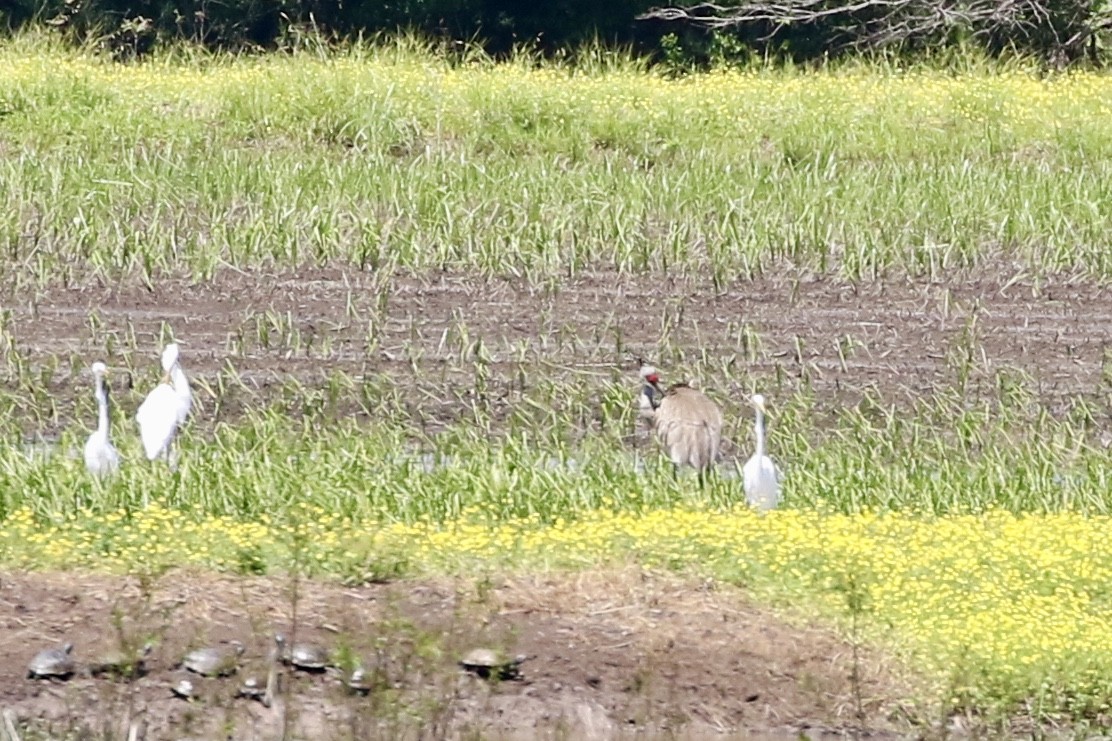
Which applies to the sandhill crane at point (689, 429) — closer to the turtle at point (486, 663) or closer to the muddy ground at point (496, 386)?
the muddy ground at point (496, 386)

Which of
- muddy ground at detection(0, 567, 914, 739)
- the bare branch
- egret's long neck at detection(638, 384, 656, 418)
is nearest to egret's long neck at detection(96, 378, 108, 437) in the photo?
muddy ground at detection(0, 567, 914, 739)

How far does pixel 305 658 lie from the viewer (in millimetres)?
7551

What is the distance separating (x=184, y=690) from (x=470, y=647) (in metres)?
1.03

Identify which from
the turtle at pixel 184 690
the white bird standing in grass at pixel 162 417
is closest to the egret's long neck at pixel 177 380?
the white bird standing in grass at pixel 162 417

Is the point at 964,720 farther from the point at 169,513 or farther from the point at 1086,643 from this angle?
the point at 169,513

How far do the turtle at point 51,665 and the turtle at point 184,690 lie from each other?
0.37 metres

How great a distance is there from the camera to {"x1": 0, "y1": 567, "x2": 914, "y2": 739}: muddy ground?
729cm

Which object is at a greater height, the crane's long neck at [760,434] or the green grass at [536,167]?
the green grass at [536,167]

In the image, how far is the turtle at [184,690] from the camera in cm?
741

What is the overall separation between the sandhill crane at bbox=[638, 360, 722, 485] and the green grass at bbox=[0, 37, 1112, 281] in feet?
14.4

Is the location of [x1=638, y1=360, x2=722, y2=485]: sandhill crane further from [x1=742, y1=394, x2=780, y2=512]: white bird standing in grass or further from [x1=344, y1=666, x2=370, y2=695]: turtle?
[x1=344, y1=666, x2=370, y2=695]: turtle

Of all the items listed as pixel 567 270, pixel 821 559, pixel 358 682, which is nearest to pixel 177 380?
pixel 358 682

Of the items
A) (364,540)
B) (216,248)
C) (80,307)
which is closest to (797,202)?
(216,248)

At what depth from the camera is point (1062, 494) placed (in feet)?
33.5
